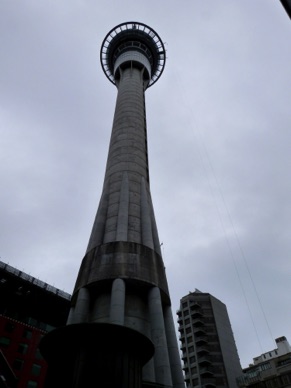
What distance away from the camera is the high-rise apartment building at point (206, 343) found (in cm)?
7588

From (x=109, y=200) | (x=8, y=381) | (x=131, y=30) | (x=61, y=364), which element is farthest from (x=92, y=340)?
(x=131, y=30)

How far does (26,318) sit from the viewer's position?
210ft

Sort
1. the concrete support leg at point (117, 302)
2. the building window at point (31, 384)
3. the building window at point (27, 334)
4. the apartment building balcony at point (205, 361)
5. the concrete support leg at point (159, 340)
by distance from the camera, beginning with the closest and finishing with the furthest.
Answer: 1. the concrete support leg at point (159, 340)
2. the concrete support leg at point (117, 302)
3. the building window at point (31, 384)
4. the building window at point (27, 334)
5. the apartment building balcony at point (205, 361)

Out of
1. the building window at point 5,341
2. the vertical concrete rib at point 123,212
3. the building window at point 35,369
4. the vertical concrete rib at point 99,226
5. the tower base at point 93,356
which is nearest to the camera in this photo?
the tower base at point 93,356

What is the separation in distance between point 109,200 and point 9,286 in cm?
4183

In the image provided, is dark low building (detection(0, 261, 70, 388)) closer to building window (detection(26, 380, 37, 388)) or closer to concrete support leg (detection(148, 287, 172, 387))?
building window (detection(26, 380, 37, 388))

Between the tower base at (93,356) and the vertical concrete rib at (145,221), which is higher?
the vertical concrete rib at (145,221)

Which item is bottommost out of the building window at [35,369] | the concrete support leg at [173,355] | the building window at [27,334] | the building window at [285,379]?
the concrete support leg at [173,355]

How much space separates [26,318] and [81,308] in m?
47.0

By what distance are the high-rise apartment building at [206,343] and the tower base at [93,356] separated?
69.6 metres

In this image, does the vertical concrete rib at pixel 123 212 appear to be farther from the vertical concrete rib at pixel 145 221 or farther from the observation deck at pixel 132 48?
the observation deck at pixel 132 48

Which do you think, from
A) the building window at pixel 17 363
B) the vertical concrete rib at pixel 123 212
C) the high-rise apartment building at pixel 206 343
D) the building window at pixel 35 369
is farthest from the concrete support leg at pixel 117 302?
the high-rise apartment building at pixel 206 343

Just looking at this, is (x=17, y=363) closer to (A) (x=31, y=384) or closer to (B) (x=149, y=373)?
(A) (x=31, y=384)

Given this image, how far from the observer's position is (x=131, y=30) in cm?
6050
